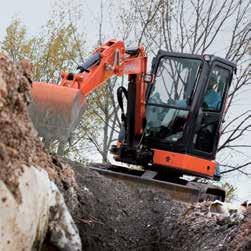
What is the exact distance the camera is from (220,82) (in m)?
10.1

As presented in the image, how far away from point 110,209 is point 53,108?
6.17ft

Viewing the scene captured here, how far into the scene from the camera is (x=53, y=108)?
7.38 m

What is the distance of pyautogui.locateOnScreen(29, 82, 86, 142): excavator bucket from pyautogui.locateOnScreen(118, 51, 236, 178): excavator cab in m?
2.56

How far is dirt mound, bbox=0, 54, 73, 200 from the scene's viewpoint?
3.70 meters

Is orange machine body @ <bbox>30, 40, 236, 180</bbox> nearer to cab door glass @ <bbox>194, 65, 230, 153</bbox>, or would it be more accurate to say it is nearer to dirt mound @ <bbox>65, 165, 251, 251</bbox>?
cab door glass @ <bbox>194, 65, 230, 153</bbox>

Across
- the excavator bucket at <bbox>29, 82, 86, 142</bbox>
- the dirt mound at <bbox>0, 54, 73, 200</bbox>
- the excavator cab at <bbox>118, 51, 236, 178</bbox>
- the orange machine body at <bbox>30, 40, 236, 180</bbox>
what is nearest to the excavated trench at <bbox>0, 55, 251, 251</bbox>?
the dirt mound at <bbox>0, 54, 73, 200</bbox>

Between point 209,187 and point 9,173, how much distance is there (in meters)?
6.22

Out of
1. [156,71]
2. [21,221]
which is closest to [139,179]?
[156,71]

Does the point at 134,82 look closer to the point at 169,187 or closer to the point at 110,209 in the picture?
the point at 169,187

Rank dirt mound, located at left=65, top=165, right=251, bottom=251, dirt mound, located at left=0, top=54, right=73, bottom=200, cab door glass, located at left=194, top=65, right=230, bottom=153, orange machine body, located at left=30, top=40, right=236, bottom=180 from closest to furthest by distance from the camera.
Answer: dirt mound, located at left=0, top=54, right=73, bottom=200 → dirt mound, located at left=65, top=165, right=251, bottom=251 → orange machine body, located at left=30, top=40, right=236, bottom=180 → cab door glass, located at left=194, top=65, right=230, bottom=153

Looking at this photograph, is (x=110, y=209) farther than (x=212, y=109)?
No

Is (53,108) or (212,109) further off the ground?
(212,109)

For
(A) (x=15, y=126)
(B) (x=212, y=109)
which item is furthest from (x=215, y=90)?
(A) (x=15, y=126)

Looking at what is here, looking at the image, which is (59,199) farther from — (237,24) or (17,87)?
(237,24)
